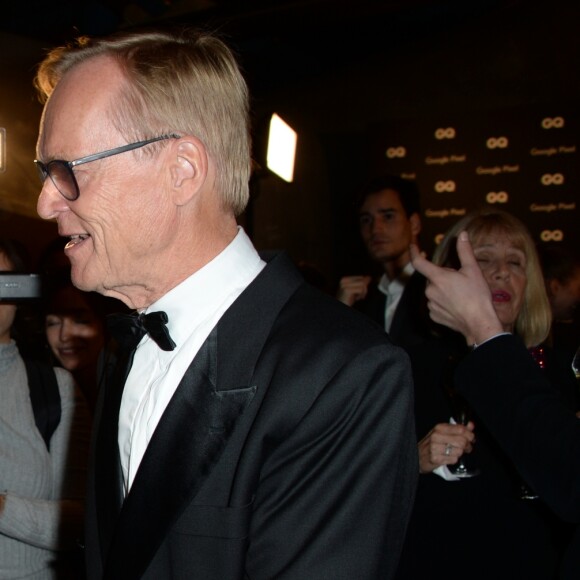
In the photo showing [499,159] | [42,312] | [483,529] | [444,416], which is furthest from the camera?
[499,159]

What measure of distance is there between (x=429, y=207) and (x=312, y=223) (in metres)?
1.06

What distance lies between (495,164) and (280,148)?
1662 millimetres

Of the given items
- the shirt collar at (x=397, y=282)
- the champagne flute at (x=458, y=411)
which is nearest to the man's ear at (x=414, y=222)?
the shirt collar at (x=397, y=282)

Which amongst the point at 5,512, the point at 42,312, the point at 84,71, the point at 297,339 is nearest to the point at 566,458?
the point at 297,339

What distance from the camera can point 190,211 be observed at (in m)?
1.31

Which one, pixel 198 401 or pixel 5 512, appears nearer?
pixel 198 401

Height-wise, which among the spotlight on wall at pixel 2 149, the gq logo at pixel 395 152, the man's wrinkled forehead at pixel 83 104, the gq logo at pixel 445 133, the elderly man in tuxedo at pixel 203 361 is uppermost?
the gq logo at pixel 445 133

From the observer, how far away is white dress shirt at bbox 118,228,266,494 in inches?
51.4

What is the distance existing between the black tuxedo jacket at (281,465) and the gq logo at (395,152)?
15.7ft

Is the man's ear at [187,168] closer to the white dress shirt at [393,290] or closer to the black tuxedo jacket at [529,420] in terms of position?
the black tuxedo jacket at [529,420]

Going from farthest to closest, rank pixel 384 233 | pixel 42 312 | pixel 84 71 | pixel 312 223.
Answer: pixel 312 223 < pixel 384 233 < pixel 42 312 < pixel 84 71

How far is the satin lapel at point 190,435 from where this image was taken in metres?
1.15

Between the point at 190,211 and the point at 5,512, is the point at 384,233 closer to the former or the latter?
the point at 5,512

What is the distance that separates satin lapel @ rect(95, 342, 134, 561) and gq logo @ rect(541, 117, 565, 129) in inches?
184
